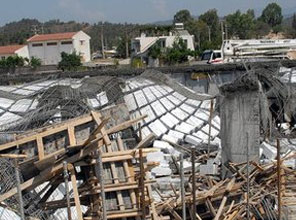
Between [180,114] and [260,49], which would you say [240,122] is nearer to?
[180,114]

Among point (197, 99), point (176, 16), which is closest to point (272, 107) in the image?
point (197, 99)

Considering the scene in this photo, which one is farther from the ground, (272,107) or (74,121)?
(74,121)

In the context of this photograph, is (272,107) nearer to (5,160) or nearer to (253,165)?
(253,165)

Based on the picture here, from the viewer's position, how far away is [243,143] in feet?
32.4

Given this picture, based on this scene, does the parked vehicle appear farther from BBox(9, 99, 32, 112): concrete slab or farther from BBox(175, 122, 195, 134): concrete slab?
BBox(9, 99, 32, 112): concrete slab

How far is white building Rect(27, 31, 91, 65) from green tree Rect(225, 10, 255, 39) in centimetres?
1994

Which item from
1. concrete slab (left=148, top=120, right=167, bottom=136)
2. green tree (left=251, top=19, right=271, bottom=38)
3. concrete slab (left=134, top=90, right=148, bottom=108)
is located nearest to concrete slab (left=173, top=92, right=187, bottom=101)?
concrete slab (left=134, top=90, right=148, bottom=108)

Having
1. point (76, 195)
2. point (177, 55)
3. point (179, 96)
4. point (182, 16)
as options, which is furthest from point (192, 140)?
point (182, 16)

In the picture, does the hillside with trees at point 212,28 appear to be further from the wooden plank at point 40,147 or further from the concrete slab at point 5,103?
the wooden plank at point 40,147

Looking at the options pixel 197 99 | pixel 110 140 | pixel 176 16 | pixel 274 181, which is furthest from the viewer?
pixel 176 16

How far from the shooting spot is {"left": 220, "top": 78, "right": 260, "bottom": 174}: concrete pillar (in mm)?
9828

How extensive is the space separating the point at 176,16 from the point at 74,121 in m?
68.4

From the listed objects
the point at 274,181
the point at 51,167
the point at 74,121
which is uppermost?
the point at 74,121

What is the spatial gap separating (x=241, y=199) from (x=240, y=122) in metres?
1.79
